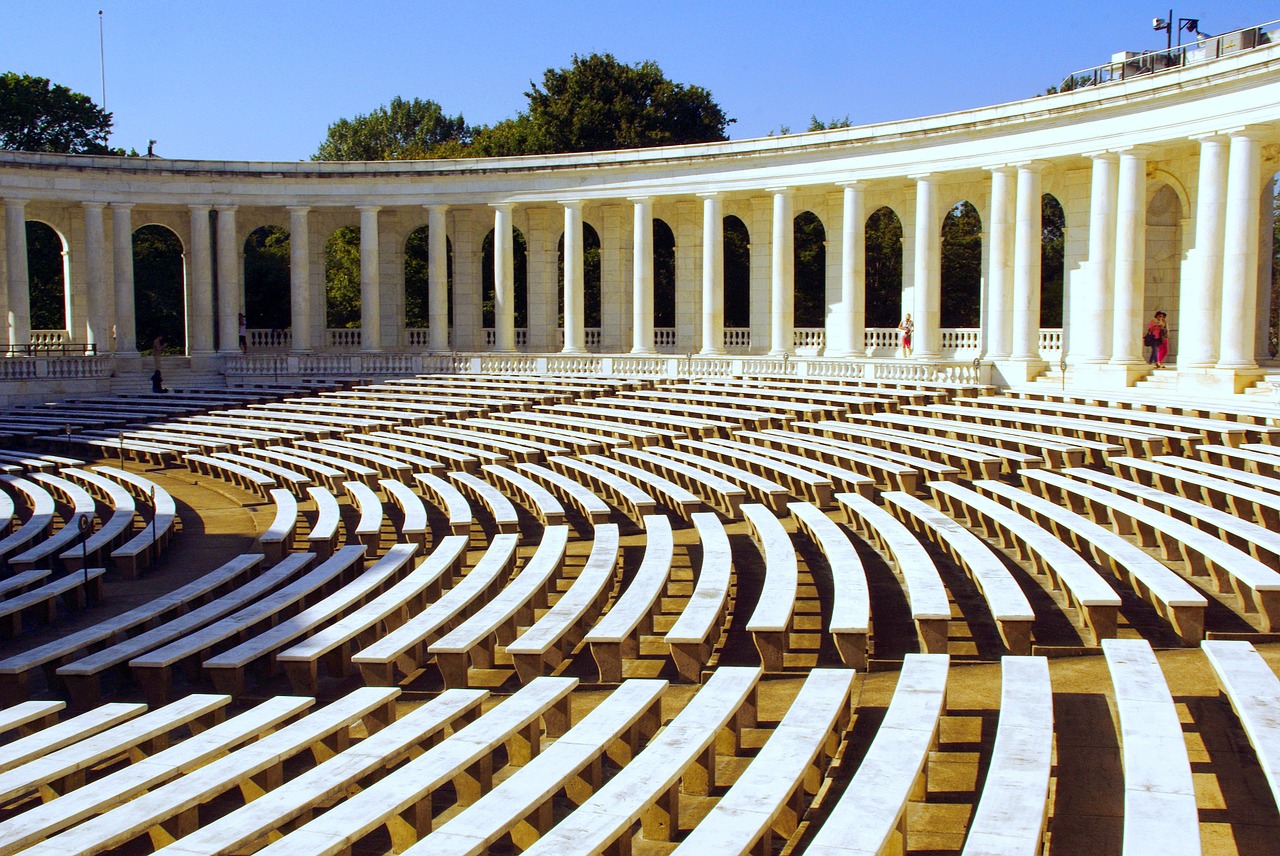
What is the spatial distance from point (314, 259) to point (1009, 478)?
5362cm

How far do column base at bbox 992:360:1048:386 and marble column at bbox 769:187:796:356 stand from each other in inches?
458

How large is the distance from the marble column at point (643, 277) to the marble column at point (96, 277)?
2771cm

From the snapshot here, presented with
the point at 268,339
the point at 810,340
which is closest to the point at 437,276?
the point at 268,339

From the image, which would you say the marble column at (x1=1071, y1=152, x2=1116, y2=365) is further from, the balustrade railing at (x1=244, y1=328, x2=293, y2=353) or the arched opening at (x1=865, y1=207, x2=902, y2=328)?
the balustrade railing at (x1=244, y1=328, x2=293, y2=353)

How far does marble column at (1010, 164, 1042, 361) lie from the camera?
52.2 meters

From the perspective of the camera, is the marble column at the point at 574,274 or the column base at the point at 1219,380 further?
the marble column at the point at 574,274

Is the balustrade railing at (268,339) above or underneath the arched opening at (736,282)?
underneath

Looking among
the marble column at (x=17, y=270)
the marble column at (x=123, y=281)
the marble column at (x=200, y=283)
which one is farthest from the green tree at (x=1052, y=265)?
the marble column at (x=17, y=270)

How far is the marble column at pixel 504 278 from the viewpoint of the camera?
6800 cm

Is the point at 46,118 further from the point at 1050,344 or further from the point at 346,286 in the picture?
the point at 1050,344

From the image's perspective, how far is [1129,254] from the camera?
48.1m

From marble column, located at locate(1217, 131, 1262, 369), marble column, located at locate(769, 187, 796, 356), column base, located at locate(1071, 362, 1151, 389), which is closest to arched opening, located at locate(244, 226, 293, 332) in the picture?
marble column, located at locate(769, 187, 796, 356)

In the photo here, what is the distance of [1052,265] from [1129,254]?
163 feet

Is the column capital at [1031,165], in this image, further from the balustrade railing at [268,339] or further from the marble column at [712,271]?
the balustrade railing at [268,339]
